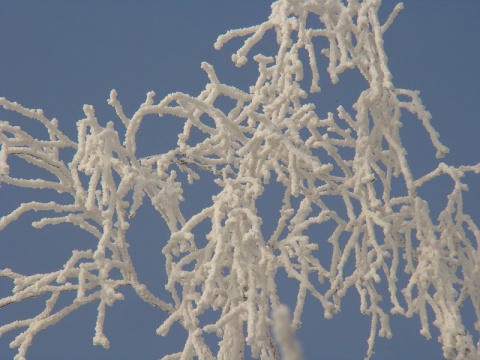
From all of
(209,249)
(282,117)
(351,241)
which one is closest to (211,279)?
(209,249)

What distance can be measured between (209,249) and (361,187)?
75cm

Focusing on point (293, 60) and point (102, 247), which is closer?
point (102, 247)

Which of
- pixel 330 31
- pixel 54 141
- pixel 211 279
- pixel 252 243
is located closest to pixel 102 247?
pixel 211 279

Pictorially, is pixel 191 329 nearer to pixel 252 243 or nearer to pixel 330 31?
pixel 252 243

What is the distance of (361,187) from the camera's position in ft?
9.39

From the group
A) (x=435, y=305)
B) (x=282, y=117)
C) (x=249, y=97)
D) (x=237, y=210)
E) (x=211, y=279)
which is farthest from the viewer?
(x=249, y=97)

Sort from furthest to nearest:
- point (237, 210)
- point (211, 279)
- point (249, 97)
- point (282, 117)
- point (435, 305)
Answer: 1. point (249, 97)
2. point (282, 117)
3. point (435, 305)
4. point (237, 210)
5. point (211, 279)

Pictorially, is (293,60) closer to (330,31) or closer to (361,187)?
(330,31)

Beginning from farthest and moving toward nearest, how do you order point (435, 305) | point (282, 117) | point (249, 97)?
point (249, 97), point (282, 117), point (435, 305)

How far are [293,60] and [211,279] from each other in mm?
1113

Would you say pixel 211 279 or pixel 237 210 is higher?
pixel 237 210

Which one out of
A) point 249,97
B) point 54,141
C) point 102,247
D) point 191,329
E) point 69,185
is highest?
point 249,97

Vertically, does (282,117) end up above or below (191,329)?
above

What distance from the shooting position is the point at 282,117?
10.0ft
